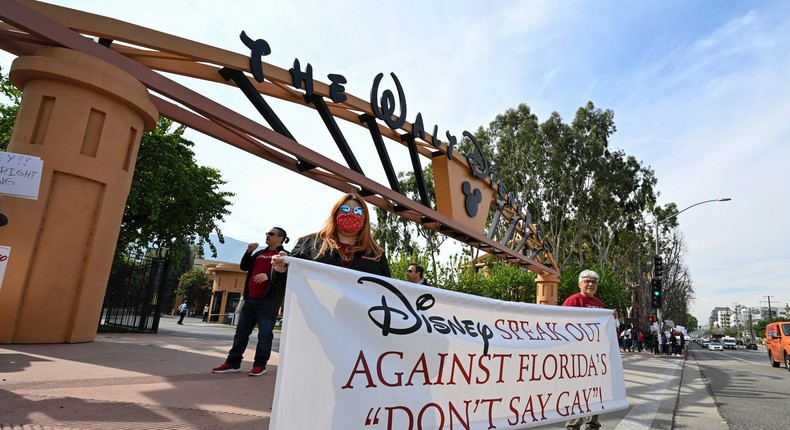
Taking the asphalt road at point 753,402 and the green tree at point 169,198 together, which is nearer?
the asphalt road at point 753,402

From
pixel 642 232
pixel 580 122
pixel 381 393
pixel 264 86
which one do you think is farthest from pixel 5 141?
pixel 642 232

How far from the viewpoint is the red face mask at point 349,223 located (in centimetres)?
313

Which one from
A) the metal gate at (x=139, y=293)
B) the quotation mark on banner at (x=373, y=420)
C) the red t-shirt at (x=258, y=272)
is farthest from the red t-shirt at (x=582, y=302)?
the metal gate at (x=139, y=293)

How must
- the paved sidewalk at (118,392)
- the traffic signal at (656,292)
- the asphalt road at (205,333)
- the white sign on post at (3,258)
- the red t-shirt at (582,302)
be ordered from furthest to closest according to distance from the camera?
the traffic signal at (656,292) → the asphalt road at (205,333) → the red t-shirt at (582,302) → the white sign on post at (3,258) → the paved sidewalk at (118,392)

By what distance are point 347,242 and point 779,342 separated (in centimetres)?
1885

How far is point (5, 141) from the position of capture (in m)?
11.7

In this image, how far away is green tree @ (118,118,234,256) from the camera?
1241 centimetres

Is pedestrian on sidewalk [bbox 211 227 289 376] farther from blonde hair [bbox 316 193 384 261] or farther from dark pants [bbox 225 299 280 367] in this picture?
blonde hair [bbox 316 193 384 261]

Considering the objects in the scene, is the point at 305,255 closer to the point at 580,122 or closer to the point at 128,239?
the point at 128,239

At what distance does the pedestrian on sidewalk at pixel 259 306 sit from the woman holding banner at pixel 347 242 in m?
1.92

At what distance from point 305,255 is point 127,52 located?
559 centimetres

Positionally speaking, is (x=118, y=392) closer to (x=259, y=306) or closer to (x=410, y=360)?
(x=259, y=306)

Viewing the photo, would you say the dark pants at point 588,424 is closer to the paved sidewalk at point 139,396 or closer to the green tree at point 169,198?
the paved sidewalk at point 139,396

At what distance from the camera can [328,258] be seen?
3.00m
